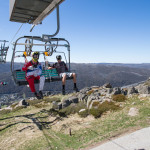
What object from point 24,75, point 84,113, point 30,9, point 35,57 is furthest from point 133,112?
point 30,9

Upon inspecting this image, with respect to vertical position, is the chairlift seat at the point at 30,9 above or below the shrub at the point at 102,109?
above

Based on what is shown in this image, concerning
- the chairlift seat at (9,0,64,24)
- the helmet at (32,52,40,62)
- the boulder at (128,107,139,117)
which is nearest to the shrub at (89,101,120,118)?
the boulder at (128,107,139,117)

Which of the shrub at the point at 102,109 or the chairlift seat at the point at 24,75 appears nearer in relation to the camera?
the chairlift seat at the point at 24,75

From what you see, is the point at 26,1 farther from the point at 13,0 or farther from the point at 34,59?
the point at 34,59

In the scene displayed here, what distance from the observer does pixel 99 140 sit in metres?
7.35

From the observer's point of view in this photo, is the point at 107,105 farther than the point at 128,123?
Yes

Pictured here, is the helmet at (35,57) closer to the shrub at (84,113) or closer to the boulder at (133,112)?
the shrub at (84,113)

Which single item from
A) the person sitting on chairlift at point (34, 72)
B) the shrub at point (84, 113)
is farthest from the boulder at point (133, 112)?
the person sitting on chairlift at point (34, 72)

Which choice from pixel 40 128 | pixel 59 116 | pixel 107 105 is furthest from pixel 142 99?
pixel 40 128

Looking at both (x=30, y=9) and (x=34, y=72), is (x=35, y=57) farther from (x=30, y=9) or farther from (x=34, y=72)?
(x=30, y=9)

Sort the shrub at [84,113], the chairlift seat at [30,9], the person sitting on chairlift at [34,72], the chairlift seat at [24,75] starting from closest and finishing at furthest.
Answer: the chairlift seat at [30,9] < the person sitting on chairlift at [34,72] < the chairlift seat at [24,75] < the shrub at [84,113]

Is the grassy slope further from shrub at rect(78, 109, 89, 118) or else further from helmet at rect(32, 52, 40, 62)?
helmet at rect(32, 52, 40, 62)

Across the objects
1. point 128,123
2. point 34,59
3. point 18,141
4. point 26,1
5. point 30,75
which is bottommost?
point 18,141

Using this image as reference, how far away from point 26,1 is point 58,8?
42.8 inches
